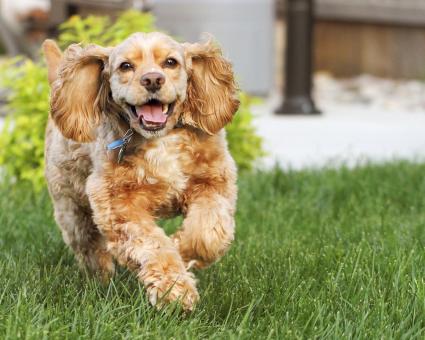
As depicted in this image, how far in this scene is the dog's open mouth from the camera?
3170mm

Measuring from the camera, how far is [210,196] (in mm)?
3318

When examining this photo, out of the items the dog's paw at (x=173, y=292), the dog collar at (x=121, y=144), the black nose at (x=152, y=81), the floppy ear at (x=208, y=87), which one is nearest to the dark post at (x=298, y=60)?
the floppy ear at (x=208, y=87)

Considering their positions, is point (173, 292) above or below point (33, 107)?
below

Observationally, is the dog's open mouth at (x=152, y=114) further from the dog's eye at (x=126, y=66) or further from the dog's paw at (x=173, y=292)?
the dog's paw at (x=173, y=292)

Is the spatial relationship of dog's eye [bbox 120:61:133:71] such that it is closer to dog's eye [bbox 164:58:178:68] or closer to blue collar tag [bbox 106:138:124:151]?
dog's eye [bbox 164:58:178:68]

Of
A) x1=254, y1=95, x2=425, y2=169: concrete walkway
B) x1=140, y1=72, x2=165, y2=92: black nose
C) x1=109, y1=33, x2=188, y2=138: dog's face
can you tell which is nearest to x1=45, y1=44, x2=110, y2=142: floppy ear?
x1=109, y1=33, x2=188, y2=138: dog's face

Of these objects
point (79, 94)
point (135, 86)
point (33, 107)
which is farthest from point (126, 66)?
point (33, 107)

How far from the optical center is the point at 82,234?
153 inches

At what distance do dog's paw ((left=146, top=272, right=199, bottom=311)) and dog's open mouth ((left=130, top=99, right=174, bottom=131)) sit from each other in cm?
50

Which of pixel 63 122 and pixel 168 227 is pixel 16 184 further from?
pixel 63 122

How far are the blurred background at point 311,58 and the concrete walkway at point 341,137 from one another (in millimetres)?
11

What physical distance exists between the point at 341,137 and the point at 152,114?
17.4 ft

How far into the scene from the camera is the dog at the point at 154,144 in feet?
10.3

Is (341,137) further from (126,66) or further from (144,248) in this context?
(144,248)
